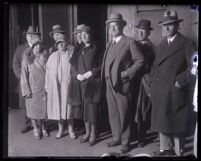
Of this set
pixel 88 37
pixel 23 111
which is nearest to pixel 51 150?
pixel 23 111

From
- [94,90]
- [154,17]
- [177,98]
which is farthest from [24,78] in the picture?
[177,98]

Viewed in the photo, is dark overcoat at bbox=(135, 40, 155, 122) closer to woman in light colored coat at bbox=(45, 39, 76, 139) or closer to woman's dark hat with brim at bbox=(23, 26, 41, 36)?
woman in light colored coat at bbox=(45, 39, 76, 139)

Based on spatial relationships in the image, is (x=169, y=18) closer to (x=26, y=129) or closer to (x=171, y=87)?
(x=171, y=87)

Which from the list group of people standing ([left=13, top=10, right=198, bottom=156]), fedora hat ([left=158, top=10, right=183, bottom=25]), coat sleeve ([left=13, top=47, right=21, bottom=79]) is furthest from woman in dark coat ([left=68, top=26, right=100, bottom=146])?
fedora hat ([left=158, top=10, right=183, bottom=25])

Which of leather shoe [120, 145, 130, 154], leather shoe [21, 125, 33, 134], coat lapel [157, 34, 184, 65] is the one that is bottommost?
leather shoe [120, 145, 130, 154]

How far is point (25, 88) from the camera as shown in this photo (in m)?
2.81

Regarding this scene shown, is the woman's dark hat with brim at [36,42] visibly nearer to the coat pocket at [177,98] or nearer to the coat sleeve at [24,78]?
the coat sleeve at [24,78]

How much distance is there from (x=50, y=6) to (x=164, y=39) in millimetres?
1105

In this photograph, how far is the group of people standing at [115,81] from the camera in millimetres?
2693

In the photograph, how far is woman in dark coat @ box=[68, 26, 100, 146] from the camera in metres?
2.74

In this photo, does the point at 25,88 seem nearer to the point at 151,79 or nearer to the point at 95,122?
the point at 95,122

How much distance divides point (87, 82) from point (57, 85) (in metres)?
0.29

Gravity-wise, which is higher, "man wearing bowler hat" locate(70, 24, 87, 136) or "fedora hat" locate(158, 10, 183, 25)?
"fedora hat" locate(158, 10, 183, 25)

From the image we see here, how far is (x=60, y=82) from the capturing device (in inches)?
110
